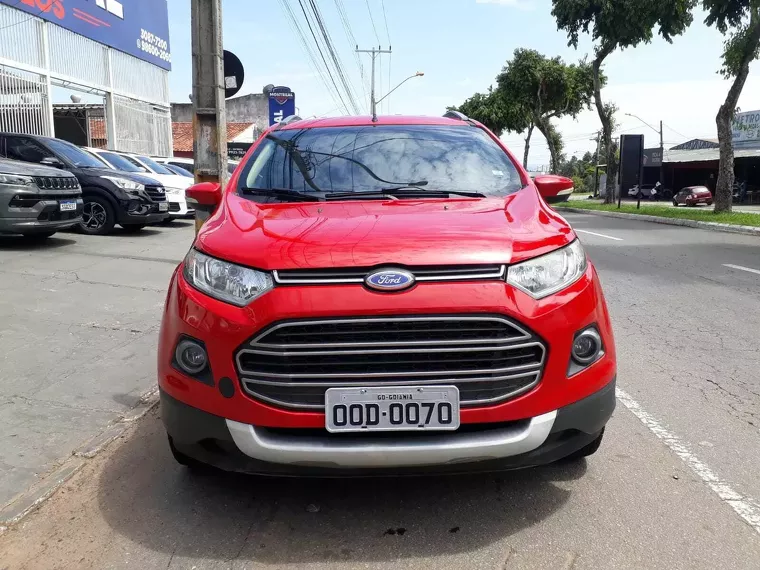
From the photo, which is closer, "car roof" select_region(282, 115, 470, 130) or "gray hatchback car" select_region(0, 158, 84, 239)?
"car roof" select_region(282, 115, 470, 130)

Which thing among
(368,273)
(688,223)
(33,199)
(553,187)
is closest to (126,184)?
(33,199)

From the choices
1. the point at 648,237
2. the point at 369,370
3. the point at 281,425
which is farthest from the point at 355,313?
the point at 648,237

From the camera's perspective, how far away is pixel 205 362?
2.43m

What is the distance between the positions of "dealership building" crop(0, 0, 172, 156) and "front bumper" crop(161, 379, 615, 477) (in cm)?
1728

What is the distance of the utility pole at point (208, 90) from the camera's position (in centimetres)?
648

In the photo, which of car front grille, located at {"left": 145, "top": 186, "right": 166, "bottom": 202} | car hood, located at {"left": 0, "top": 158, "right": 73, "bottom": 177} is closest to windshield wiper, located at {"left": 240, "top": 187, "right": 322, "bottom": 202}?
car hood, located at {"left": 0, "top": 158, "right": 73, "bottom": 177}

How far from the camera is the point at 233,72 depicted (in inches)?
275

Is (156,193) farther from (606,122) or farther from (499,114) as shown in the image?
(499,114)

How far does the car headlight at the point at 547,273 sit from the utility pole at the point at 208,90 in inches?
176

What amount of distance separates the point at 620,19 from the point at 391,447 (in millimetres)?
24723

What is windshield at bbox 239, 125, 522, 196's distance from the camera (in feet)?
11.2

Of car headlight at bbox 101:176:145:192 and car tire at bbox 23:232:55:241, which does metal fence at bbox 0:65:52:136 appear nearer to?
car headlight at bbox 101:176:145:192

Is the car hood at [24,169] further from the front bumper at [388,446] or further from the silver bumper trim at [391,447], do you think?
the silver bumper trim at [391,447]

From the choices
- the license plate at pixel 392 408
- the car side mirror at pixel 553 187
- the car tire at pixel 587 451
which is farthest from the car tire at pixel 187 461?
the car side mirror at pixel 553 187
